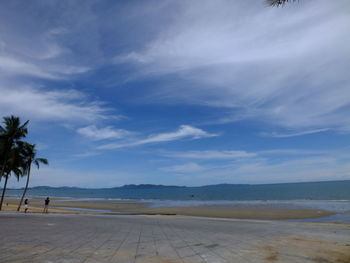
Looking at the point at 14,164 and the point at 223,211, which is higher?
the point at 14,164

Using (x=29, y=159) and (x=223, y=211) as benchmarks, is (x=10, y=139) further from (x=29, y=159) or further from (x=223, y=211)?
(x=223, y=211)

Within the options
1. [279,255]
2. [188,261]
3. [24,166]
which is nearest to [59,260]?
[188,261]

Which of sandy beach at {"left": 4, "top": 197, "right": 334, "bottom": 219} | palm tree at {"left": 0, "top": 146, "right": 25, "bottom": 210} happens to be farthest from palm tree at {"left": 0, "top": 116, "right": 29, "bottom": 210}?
sandy beach at {"left": 4, "top": 197, "right": 334, "bottom": 219}

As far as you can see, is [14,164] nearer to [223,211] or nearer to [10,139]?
[10,139]

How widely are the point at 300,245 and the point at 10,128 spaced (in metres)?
Result: 31.6

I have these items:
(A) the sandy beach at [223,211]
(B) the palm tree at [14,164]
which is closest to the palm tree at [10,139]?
(B) the palm tree at [14,164]

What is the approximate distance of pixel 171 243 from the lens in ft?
30.8

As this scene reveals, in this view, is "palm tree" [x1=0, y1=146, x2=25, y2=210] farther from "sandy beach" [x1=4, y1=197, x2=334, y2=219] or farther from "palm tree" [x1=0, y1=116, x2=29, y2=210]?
"sandy beach" [x1=4, y1=197, x2=334, y2=219]

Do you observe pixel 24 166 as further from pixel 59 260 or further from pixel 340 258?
pixel 340 258

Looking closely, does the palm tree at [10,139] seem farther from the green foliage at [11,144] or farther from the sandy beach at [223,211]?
the sandy beach at [223,211]

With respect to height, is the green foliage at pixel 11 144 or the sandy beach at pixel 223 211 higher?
the green foliage at pixel 11 144

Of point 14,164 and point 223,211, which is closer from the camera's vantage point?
point 14,164

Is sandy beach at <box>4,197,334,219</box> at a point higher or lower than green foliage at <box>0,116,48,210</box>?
lower

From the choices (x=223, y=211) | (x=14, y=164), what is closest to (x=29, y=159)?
(x=14, y=164)
